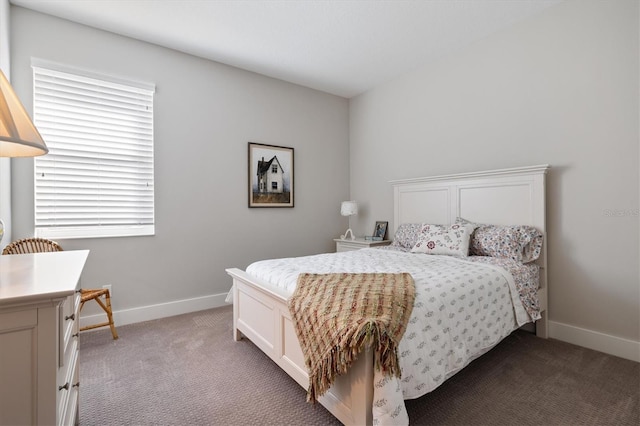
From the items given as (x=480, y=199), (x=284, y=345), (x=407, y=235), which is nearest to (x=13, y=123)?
(x=284, y=345)

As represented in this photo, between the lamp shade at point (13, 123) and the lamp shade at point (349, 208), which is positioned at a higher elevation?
the lamp shade at point (13, 123)

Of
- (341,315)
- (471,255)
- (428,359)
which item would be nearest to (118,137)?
(341,315)

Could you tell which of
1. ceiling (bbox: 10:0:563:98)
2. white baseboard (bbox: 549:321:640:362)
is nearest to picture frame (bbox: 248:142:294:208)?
ceiling (bbox: 10:0:563:98)

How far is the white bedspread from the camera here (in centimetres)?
141

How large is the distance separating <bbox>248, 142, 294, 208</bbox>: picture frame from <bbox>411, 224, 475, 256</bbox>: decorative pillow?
1806 mm

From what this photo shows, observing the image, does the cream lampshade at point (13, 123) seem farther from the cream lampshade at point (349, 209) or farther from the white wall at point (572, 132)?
the cream lampshade at point (349, 209)

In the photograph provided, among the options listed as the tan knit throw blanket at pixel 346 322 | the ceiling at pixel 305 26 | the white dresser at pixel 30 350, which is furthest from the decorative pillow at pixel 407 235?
the white dresser at pixel 30 350

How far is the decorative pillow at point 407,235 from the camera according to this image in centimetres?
333

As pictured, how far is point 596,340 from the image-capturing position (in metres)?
2.45

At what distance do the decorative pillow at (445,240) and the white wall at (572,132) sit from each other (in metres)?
0.71

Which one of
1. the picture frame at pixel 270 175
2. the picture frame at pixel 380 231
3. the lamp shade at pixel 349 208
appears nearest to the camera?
the picture frame at pixel 270 175

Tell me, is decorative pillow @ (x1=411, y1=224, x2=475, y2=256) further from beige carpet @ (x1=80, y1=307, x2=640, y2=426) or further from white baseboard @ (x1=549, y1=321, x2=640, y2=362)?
white baseboard @ (x1=549, y1=321, x2=640, y2=362)

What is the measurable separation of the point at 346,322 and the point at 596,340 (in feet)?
7.87

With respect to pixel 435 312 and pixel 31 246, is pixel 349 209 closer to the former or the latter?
pixel 435 312
